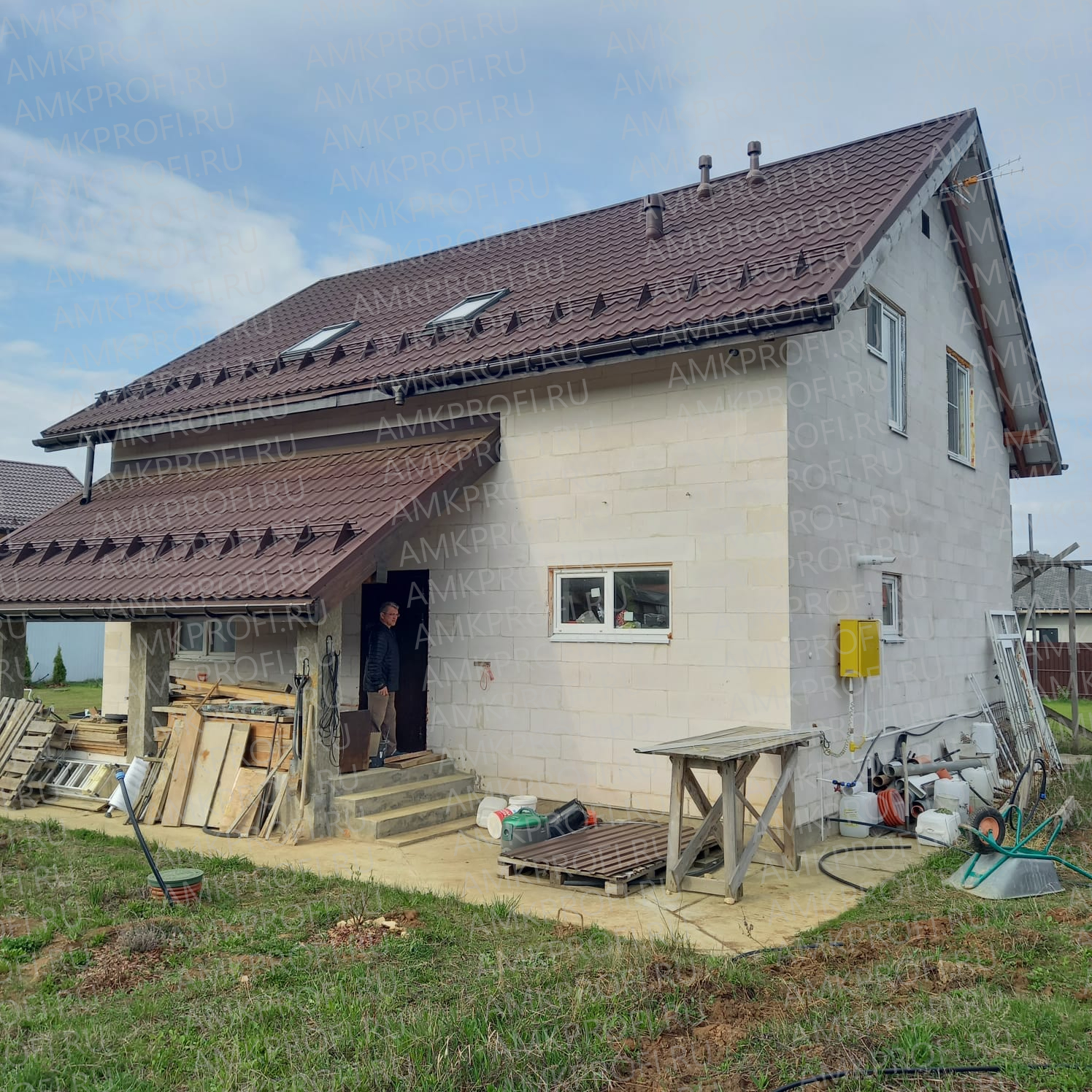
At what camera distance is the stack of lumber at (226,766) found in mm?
9156

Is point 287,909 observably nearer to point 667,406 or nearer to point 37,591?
point 667,406

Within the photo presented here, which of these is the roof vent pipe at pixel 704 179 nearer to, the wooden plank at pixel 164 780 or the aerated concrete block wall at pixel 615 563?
the aerated concrete block wall at pixel 615 563

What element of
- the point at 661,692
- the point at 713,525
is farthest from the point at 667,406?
the point at 661,692

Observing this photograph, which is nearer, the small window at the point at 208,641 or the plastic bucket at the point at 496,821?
the plastic bucket at the point at 496,821

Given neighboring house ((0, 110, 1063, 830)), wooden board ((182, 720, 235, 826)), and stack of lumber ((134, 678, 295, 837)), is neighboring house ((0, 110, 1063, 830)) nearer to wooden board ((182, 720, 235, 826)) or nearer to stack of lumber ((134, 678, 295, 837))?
stack of lumber ((134, 678, 295, 837))

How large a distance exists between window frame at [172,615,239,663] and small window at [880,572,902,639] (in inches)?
315

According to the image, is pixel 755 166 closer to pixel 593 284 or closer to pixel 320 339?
pixel 593 284

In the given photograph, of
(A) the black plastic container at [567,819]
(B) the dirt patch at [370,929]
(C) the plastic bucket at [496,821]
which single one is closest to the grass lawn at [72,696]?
(C) the plastic bucket at [496,821]

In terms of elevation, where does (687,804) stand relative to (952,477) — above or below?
below

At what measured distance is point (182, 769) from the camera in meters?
9.66

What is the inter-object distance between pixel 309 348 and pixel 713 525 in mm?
6756

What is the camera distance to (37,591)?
36.7ft

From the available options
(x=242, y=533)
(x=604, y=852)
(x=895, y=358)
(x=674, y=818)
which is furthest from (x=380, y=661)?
(x=895, y=358)

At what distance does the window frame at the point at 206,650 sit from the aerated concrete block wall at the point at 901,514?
744 centimetres
